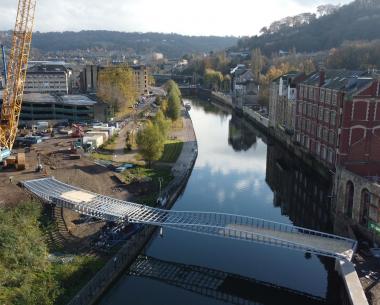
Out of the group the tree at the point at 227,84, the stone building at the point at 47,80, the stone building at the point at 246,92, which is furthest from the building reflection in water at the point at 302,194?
the tree at the point at 227,84

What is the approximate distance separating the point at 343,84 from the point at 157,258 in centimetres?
2632

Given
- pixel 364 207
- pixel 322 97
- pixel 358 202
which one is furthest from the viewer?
pixel 322 97

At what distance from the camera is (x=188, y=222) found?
2817 cm

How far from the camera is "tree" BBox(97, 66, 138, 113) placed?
2879 inches

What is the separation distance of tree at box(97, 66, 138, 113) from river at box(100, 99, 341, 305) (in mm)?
30768

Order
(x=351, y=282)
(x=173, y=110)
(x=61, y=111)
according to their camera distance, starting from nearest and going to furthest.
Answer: (x=351, y=282) → (x=61, y=111) → (x=173, y=110)

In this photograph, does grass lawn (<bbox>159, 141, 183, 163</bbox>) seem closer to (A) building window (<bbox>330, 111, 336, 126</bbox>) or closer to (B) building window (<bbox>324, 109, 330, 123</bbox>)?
(B) building window (<bbox>324, 109, 330, 123</bbox>)

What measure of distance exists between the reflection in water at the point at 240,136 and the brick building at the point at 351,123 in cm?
1930

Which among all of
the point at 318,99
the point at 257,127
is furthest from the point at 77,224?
the point at 257,127

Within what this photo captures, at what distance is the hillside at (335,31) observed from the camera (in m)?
145

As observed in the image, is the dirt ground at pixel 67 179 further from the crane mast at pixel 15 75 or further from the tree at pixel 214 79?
the tree at pixel 214 79

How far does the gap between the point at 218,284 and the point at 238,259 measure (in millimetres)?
3343

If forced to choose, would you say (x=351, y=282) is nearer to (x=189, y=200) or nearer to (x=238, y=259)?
(x=238, y=259)

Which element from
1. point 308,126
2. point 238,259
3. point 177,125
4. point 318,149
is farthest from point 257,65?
point 238,259
